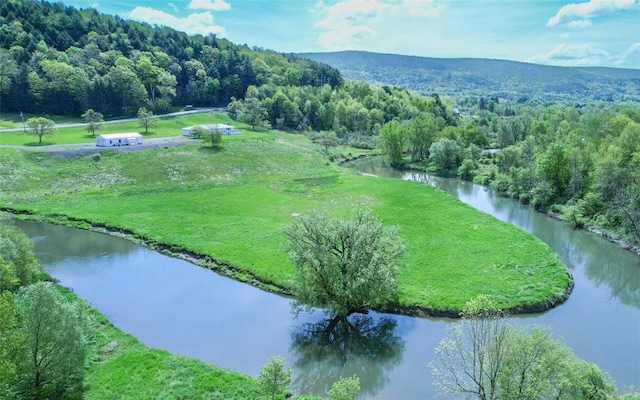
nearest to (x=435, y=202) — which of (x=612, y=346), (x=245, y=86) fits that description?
(x=612, y=346)

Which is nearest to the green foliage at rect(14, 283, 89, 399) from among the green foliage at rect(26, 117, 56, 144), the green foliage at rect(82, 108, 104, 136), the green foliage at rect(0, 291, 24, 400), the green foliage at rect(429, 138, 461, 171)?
the green foliage at rect(0, 291, 24, 400)

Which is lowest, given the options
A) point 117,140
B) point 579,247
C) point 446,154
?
point 579,247

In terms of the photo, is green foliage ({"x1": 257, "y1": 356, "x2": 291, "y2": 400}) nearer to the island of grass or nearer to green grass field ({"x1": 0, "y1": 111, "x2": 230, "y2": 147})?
the island of grass

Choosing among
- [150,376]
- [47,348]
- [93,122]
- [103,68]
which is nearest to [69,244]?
[47,348]

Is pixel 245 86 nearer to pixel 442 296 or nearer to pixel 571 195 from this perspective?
pixel 571 195

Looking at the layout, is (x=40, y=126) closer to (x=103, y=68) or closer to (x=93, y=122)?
(x=93, y=122)
